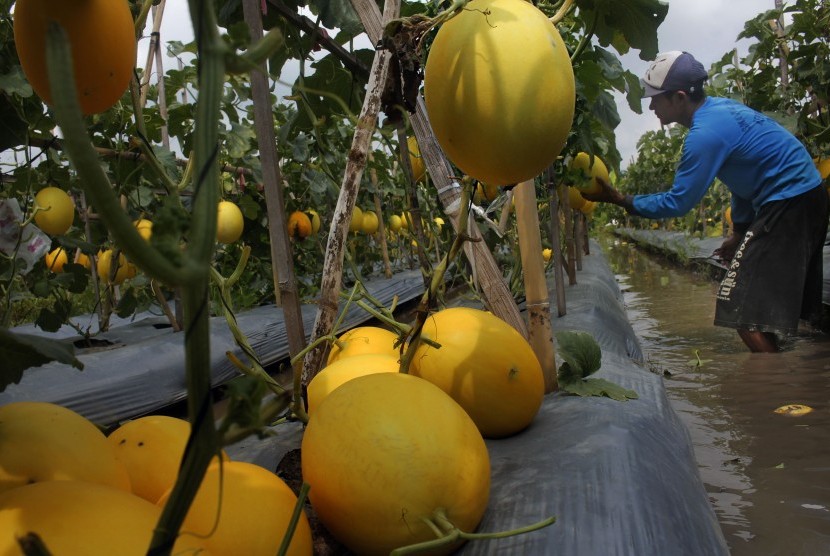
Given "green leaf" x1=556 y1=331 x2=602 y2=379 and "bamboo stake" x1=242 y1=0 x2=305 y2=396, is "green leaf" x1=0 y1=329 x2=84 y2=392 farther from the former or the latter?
"green leaf" x1=556 y1=331 x2=602 y2=379

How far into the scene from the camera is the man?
3.86 meters

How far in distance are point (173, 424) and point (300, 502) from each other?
17.3 inches

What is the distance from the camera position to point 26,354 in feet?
2.29

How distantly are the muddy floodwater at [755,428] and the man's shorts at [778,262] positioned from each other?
262 millimetres

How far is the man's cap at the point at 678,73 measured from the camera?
→ 13.6 feet

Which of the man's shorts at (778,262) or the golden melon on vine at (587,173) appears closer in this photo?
the golden melon on vine at (587,173)

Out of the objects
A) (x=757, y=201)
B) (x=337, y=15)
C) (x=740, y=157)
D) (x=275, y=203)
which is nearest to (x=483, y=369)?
(x=275, y=203)

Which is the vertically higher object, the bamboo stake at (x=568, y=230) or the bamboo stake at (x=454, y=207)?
the bamboo stake at (x=454, y=207)

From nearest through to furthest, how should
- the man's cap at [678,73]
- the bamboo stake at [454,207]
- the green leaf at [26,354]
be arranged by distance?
the green leaf at [26,354] < the bamboo stake at [454,207] < the man's cap at [678,73]

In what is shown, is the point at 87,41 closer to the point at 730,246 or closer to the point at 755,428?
the point at 755,428

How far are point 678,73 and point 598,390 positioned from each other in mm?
3038

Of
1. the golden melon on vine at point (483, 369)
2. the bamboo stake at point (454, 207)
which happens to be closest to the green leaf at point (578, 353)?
the bamboo stake at point (454, 207)

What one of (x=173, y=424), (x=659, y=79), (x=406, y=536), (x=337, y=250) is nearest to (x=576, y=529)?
(x=406, y=536)

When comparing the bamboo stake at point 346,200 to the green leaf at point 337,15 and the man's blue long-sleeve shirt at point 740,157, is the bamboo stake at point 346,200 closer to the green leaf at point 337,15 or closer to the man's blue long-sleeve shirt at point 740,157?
the green leaf at point 337,15
